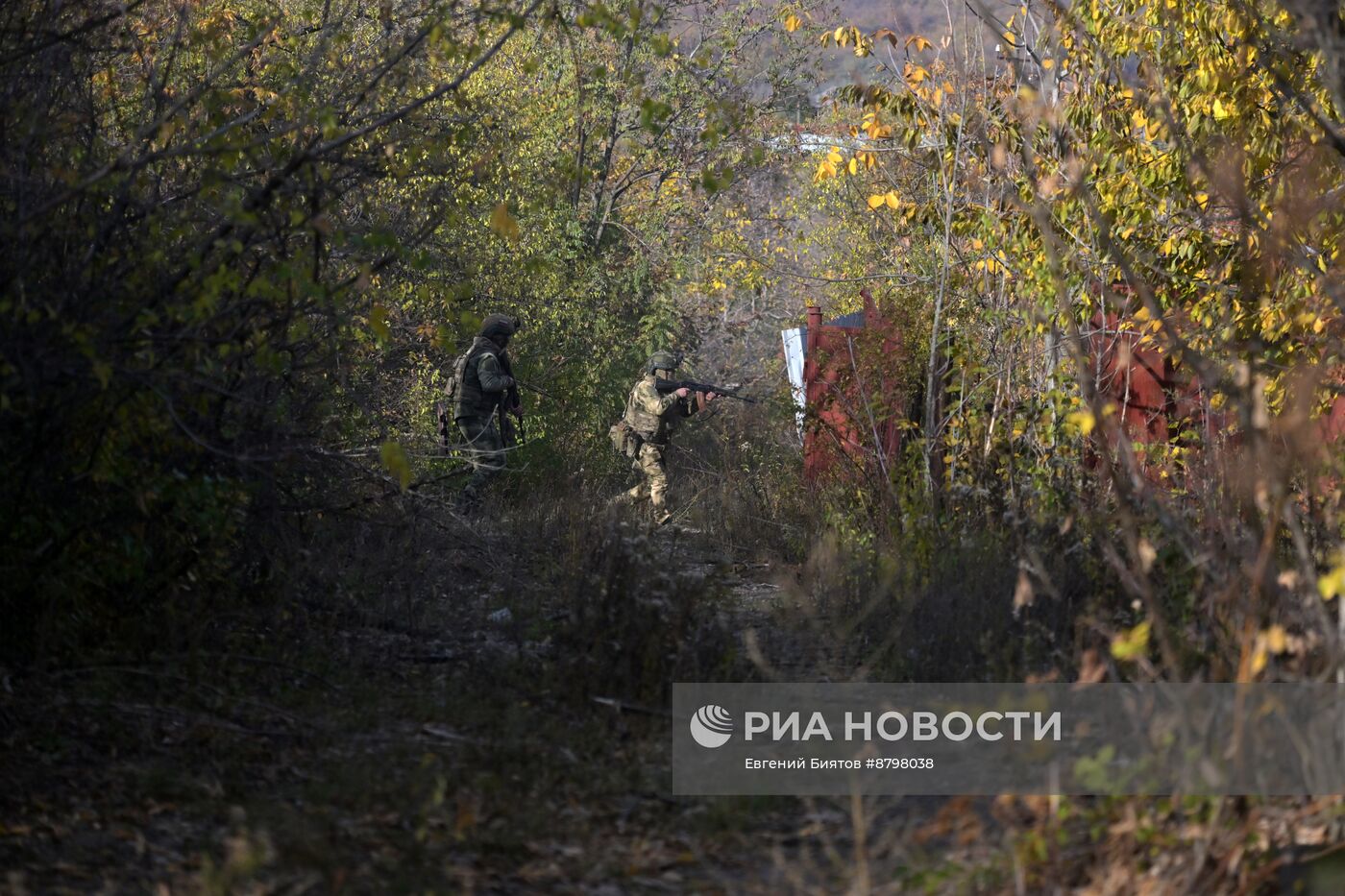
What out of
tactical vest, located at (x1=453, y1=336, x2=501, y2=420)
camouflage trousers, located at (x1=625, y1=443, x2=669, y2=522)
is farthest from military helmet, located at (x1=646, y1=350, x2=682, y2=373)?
tactical vest, located at (x1=453, y1=336, x2=501, y2=420)

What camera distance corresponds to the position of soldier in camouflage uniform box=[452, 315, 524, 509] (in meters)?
12.1

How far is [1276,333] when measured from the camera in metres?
7.18

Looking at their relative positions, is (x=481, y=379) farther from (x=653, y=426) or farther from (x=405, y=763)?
(x=405, y=763)

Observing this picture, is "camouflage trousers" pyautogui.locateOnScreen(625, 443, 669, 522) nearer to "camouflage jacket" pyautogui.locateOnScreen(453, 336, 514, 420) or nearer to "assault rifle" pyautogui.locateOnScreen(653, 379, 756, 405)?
"assault rifle" pyautogui.locateOnScreen(653, 379, 756, 405)

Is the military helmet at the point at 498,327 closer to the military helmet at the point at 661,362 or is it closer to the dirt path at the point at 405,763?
the military helmet at the point at 661,362

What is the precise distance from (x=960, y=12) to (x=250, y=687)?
6.46 meters

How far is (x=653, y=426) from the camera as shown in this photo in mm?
12781

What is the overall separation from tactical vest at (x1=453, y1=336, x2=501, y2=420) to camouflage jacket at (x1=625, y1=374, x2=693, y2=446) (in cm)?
132

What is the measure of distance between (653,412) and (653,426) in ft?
0.43

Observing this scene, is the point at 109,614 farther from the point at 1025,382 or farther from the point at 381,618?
the point at 1025,382
